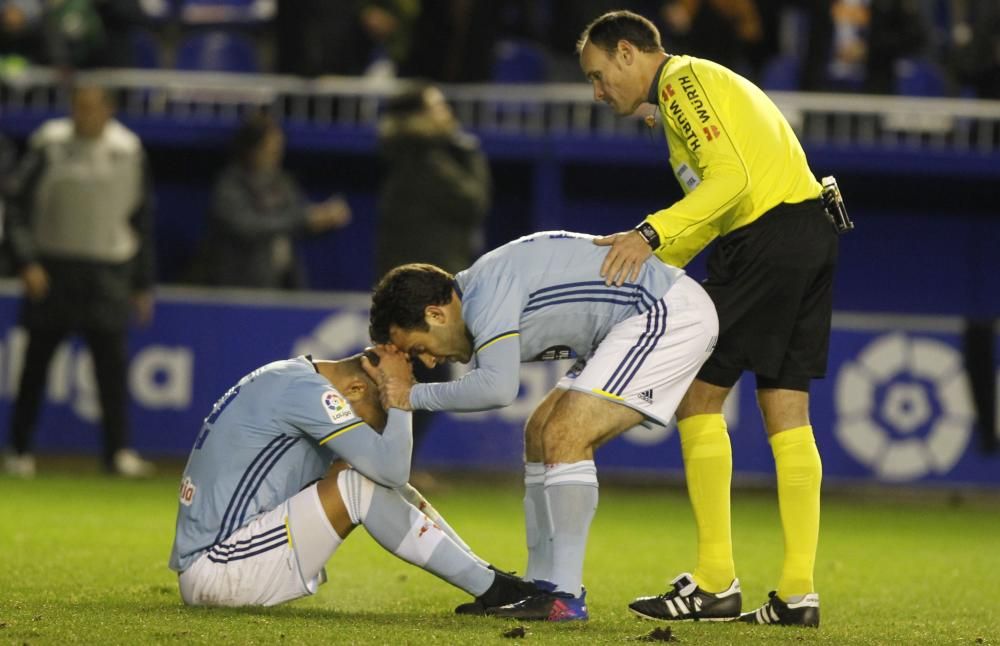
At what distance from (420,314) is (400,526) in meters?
0.61

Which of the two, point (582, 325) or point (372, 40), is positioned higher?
point (372, 40)

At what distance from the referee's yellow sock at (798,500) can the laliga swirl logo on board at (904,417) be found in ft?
16.1

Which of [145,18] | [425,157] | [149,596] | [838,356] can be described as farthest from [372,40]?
[149,596]

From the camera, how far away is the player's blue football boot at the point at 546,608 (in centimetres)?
504

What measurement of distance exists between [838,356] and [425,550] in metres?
5.94

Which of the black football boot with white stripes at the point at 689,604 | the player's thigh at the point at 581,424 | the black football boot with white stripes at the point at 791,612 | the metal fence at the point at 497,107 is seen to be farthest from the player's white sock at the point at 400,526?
the metal fence at the point at 497,107

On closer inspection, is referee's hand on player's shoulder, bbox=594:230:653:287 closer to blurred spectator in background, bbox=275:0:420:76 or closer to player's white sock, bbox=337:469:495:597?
player's white sock, bbox=337:469:495:597

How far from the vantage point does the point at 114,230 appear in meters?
10.2

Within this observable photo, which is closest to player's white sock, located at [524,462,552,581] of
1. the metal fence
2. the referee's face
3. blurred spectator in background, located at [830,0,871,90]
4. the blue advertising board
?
the referee's face

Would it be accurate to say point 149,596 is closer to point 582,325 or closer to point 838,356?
point 582,325

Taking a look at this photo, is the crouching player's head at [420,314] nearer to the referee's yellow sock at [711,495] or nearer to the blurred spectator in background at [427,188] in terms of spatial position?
the referee's yellow sock at [711,495]

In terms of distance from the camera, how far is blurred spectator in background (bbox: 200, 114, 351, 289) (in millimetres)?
10898

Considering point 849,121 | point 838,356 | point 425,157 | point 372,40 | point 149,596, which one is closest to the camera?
point 149,596

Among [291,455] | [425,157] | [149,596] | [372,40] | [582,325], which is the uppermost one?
[372,40]
